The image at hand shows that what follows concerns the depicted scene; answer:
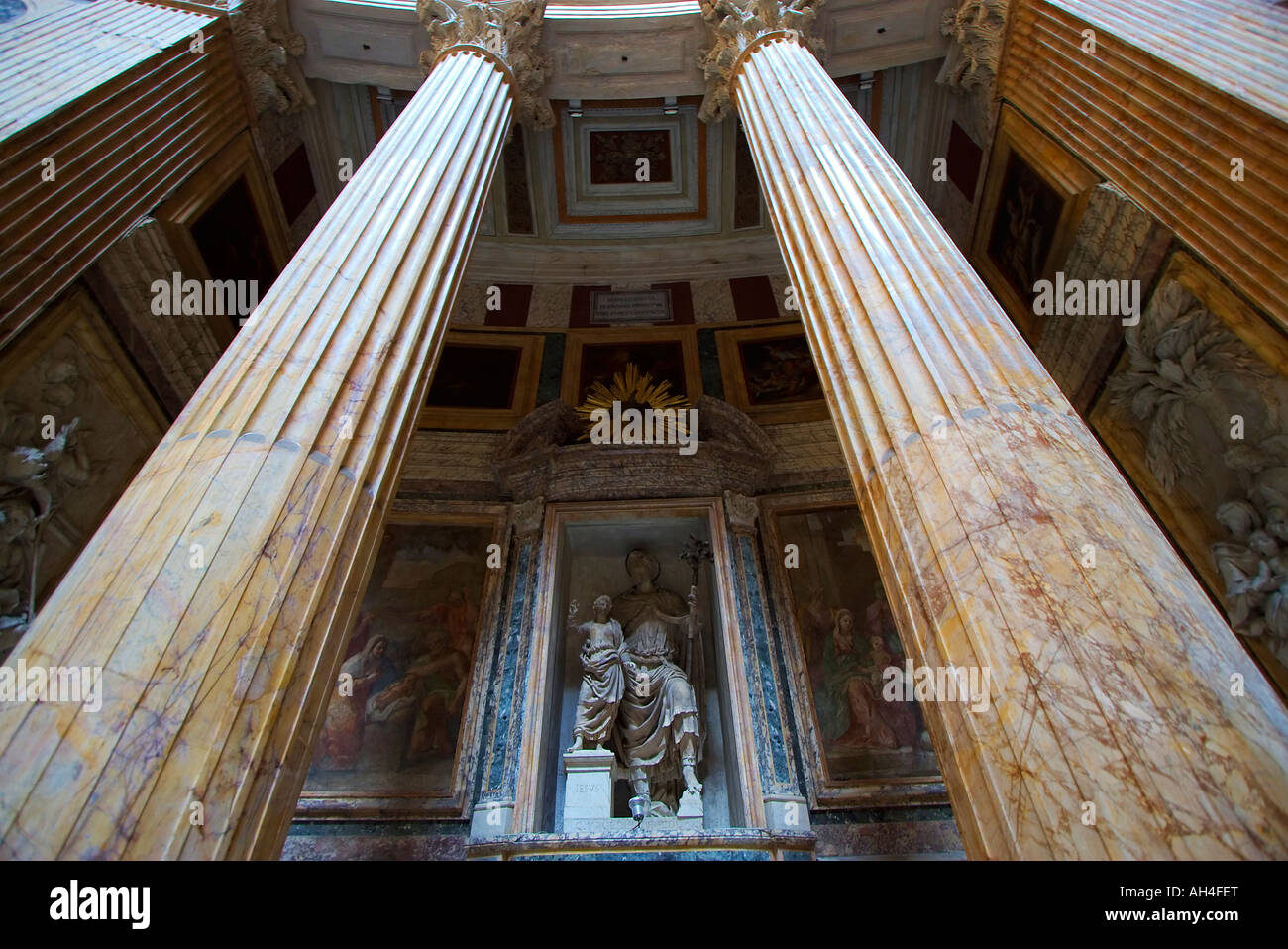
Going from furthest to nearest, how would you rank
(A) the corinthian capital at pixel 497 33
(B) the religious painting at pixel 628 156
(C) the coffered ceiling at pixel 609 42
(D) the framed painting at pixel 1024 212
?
1. (B) the religious painting at pixel 628 156
2. (C) the coffered ceiling at pixel 609 42
3. (A) the corinthian capital at pixel 497 33
4. (D) the framed painting at pixel 1024 212

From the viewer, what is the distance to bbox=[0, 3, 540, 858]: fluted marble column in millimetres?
2037

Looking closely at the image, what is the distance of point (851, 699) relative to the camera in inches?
299

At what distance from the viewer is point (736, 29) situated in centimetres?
725

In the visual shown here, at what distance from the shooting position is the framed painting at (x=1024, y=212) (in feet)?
22.6

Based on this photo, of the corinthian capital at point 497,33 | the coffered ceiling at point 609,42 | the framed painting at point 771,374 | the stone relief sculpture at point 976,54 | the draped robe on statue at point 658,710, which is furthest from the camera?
the framed painting at point 771,374

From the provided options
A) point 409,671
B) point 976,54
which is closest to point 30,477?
point 409,671

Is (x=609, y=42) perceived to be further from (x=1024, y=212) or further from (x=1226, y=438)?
(x=1226, y=438)

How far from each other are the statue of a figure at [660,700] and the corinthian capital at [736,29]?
478 centimetres

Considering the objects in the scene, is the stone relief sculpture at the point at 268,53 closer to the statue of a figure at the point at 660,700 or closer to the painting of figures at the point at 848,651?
the statue of a figure at the point at 660,700

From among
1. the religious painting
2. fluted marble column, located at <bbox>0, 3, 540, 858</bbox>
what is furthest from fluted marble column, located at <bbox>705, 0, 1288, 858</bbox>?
the religious painting

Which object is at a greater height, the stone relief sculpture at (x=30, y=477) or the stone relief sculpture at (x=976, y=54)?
the stone relief sculpture at (x=976, y=54)

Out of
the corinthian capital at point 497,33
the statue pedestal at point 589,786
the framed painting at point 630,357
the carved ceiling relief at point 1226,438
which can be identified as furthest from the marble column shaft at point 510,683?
the carved ceiling relief at point 1226,438
